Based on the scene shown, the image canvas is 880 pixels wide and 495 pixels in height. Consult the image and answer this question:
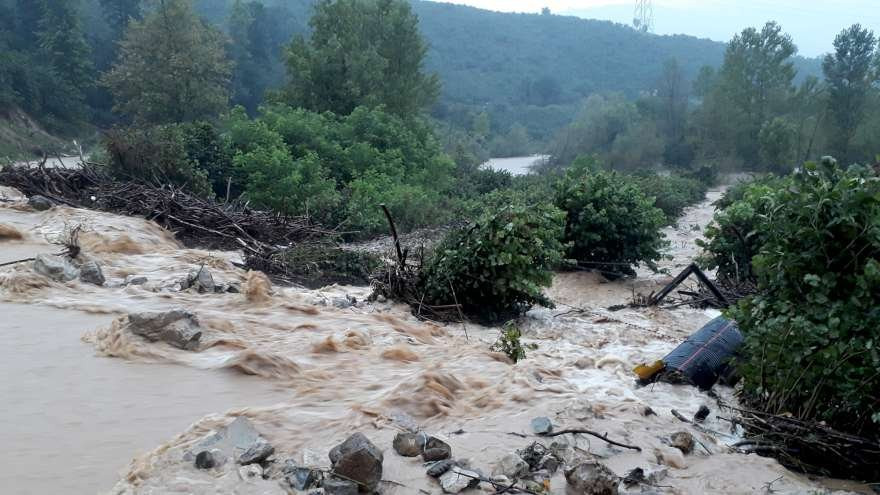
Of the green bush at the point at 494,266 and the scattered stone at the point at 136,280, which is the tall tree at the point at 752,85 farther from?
the scattered stone at the point at 136,280

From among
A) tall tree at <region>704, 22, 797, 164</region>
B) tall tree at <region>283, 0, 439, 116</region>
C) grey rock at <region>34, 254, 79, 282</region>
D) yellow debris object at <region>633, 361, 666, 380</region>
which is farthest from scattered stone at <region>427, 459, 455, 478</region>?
tall tree at <region>704, 22, 797, 164</region>

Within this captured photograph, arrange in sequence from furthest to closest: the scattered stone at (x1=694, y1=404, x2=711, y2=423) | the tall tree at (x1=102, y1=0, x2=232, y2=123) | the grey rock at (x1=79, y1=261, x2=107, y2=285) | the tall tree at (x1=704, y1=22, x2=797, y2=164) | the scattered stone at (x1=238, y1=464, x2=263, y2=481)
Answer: the tall tree at (x1=704, y1=22, x2=797, y2=164) < the tall tree at (x1=102, y1=0, x2=232, y2=123) < the grey rock at (x1=79, y1=261, x2=107, y2=285) < the scattered stone at (x1=694, y1=404, x2=711, y2=423) < the scattered stone at (x1=238, y1=464, x2=263, y2=481)

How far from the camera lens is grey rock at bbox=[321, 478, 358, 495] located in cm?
371

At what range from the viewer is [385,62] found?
27.2 meters

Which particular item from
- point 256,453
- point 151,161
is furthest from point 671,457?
point 151,161

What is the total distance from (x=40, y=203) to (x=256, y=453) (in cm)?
1021

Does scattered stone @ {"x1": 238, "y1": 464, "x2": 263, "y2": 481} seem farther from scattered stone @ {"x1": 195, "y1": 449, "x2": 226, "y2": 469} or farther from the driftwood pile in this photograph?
the driftwood pile

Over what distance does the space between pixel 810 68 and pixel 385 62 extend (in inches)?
2984

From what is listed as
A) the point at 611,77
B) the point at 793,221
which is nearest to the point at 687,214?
the point at 793,221

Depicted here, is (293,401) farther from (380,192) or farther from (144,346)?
(380,192)

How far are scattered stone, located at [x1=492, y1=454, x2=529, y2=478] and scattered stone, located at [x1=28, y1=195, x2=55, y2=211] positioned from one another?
11.0 metres

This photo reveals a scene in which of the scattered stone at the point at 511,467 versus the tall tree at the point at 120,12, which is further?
the tall tree at the point at 120,12

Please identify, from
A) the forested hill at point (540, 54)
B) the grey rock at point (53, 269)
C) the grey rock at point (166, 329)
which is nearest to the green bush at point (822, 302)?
the grey rock at point (166, 329)

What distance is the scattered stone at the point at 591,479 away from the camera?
3.71 m
